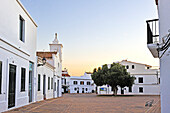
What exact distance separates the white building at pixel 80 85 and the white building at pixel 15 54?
2366 inches

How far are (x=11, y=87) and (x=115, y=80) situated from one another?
2711 centimetres

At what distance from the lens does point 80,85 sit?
8281cm

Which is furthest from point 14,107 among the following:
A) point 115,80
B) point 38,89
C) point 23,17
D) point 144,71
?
point 144,71

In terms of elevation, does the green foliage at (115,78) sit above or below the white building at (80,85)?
above

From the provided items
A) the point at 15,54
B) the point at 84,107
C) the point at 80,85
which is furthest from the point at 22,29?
the point at 80,85

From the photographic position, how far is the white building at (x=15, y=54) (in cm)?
1313

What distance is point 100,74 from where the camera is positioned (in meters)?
42.2

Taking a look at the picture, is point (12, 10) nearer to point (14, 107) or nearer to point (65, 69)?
point (14, 107)

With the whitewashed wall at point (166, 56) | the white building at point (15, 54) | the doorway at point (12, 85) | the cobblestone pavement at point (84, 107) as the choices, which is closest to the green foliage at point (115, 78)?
the cobblestone pavement at point (84, 107)

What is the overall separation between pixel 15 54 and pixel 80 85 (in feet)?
224

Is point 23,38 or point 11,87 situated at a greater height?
point 23,38

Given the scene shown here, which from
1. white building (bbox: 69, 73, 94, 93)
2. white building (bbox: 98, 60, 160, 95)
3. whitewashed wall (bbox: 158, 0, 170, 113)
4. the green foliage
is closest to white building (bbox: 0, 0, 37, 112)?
whitewashed wall (bbox: 158, 0, 170, 113)

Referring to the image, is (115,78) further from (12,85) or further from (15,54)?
(12,85)

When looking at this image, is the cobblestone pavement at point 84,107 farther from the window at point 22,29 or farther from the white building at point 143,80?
the white building at point 143,80
